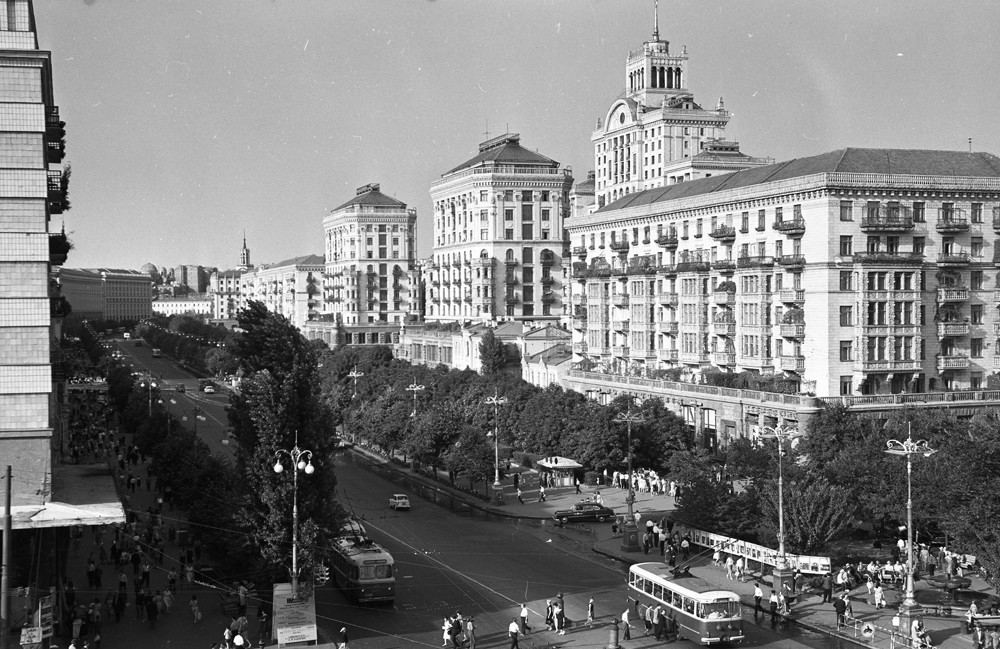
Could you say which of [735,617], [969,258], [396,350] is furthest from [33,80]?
[396,350]

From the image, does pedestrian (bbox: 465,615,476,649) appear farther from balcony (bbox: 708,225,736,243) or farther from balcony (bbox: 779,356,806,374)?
balcony (bbox: 708,225,736,243)

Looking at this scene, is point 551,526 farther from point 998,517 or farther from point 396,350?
point 396,350

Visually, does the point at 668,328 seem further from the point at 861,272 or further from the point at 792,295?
the point at 861,272

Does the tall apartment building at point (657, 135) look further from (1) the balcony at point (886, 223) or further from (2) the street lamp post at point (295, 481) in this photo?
(2) the street lamp post at point (295, 481)

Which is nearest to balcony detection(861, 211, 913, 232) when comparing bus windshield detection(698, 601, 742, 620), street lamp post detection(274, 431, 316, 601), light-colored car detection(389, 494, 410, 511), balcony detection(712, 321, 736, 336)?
balcony detection(712, 321, 736, 336)

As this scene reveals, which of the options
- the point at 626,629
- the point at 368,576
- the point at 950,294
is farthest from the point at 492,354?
the point at 626,629
